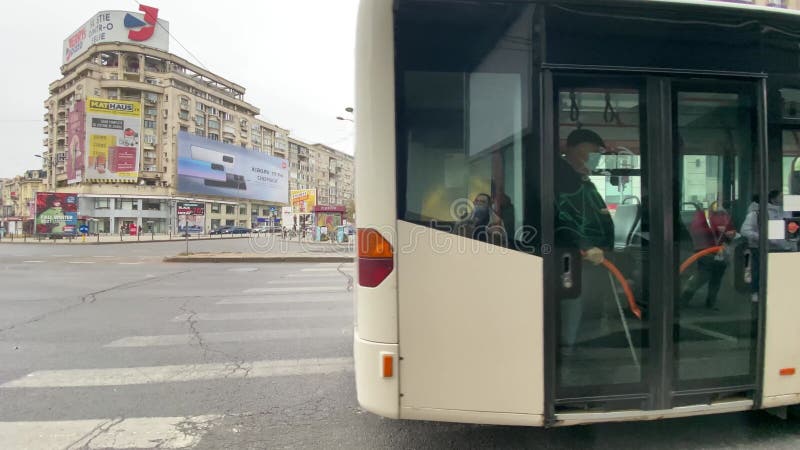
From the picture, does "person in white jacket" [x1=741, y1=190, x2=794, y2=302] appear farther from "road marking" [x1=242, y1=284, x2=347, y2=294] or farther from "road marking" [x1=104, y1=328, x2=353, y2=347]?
"road marking" [x1=242, y1=284, x2=347, y2=294]

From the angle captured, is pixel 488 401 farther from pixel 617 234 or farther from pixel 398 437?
pixel 617 234

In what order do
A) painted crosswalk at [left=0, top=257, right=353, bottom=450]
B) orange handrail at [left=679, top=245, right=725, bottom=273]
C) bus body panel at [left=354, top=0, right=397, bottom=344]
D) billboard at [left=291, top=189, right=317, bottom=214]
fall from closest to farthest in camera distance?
bus body panel at [left=354, top=0, right=397, bottom=344] < orange handrail at [left=679, top=245, right=725, bottom=273] < painted crosswalk at [left=0, top=257, right=353, bottom=450] < billboard at [left=291, top=189, right=317, bottom=214]

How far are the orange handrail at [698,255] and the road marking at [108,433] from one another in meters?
3.64

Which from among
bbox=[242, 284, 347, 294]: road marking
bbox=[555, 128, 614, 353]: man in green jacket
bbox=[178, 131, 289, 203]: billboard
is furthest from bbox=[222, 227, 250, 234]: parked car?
bbox=[555, 128, 614, 353]: man in green jacket

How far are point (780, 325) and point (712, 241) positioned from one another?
685 mm

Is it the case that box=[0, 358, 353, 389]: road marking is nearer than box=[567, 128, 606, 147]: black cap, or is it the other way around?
box=[567, 128, 606, 147]: black cap

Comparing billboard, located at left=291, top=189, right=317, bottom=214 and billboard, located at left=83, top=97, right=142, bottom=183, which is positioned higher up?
billboard, located at left=83, top=97, right=142, bottom=183

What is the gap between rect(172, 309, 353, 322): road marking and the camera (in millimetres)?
6789

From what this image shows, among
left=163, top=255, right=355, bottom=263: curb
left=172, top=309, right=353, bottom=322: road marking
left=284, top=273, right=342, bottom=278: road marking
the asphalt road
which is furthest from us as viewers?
left=163, top=255, right=355, bottom=263: curb

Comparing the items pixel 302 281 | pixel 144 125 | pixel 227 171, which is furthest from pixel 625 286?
pixel 144 125

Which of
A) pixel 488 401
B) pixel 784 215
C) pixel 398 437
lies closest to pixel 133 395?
pixel 398 437

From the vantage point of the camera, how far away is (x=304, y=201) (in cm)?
3831

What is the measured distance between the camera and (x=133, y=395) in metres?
3.82

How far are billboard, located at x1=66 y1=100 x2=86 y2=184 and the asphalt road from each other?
68.7 metres
